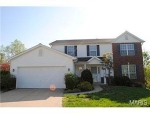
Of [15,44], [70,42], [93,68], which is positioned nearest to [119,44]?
[93,68]

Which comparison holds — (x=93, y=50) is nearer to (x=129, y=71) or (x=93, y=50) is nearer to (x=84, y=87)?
(x=129, y=71)

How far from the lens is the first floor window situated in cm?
2016

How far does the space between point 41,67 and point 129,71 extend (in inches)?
405

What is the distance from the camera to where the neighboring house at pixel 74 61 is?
55.7 ft

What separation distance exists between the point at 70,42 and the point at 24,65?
7.44 meters

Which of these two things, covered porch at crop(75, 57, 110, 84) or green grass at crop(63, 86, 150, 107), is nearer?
green grass at crop(63, 86, 150, 107)

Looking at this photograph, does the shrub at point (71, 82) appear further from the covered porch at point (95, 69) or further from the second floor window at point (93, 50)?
the second floor window at point (93, 50)

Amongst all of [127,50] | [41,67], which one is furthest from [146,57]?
[41,67]

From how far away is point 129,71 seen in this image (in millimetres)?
20266

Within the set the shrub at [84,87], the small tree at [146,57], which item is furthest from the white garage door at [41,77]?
the small tree at [146,57]

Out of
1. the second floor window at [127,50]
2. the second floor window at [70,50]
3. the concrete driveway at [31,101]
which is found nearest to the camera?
the concrete driveway at [31,101]

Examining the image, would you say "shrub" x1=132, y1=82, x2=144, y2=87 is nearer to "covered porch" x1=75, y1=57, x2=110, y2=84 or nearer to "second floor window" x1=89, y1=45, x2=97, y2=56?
"covered porch" x1=75, y1=57, x2=110, y2=84

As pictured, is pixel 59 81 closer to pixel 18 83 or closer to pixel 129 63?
pixel 18 83

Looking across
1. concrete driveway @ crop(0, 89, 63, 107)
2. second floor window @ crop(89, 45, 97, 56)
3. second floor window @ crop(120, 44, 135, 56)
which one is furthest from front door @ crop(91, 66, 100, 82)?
concrete driveway @ crop(0, 89, 63, 107)
